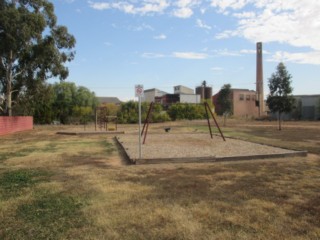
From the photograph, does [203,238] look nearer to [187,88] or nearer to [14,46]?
[14,46]

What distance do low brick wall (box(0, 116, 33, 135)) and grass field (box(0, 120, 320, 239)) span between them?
57.1 ft

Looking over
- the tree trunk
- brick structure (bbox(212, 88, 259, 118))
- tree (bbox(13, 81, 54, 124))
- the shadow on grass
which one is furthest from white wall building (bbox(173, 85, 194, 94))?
the shadow on grass

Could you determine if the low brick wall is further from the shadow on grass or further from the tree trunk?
the shadow on grass

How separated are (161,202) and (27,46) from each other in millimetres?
24414

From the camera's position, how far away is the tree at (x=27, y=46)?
964 inches

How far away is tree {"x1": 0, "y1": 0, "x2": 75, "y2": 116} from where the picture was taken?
80.3 feet

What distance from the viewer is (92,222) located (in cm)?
430

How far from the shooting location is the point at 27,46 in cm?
2627

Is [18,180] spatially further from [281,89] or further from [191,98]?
[191,98]

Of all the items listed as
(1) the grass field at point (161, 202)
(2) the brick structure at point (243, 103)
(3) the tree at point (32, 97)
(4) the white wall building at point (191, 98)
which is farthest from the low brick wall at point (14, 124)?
(2) the brick structure at point (243, 103)

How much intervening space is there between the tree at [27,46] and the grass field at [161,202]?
1880cm

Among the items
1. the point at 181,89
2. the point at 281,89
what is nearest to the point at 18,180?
the point at 281,89

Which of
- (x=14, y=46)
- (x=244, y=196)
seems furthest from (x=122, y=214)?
(x=14, y=46)

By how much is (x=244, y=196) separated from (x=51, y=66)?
25987 mm
